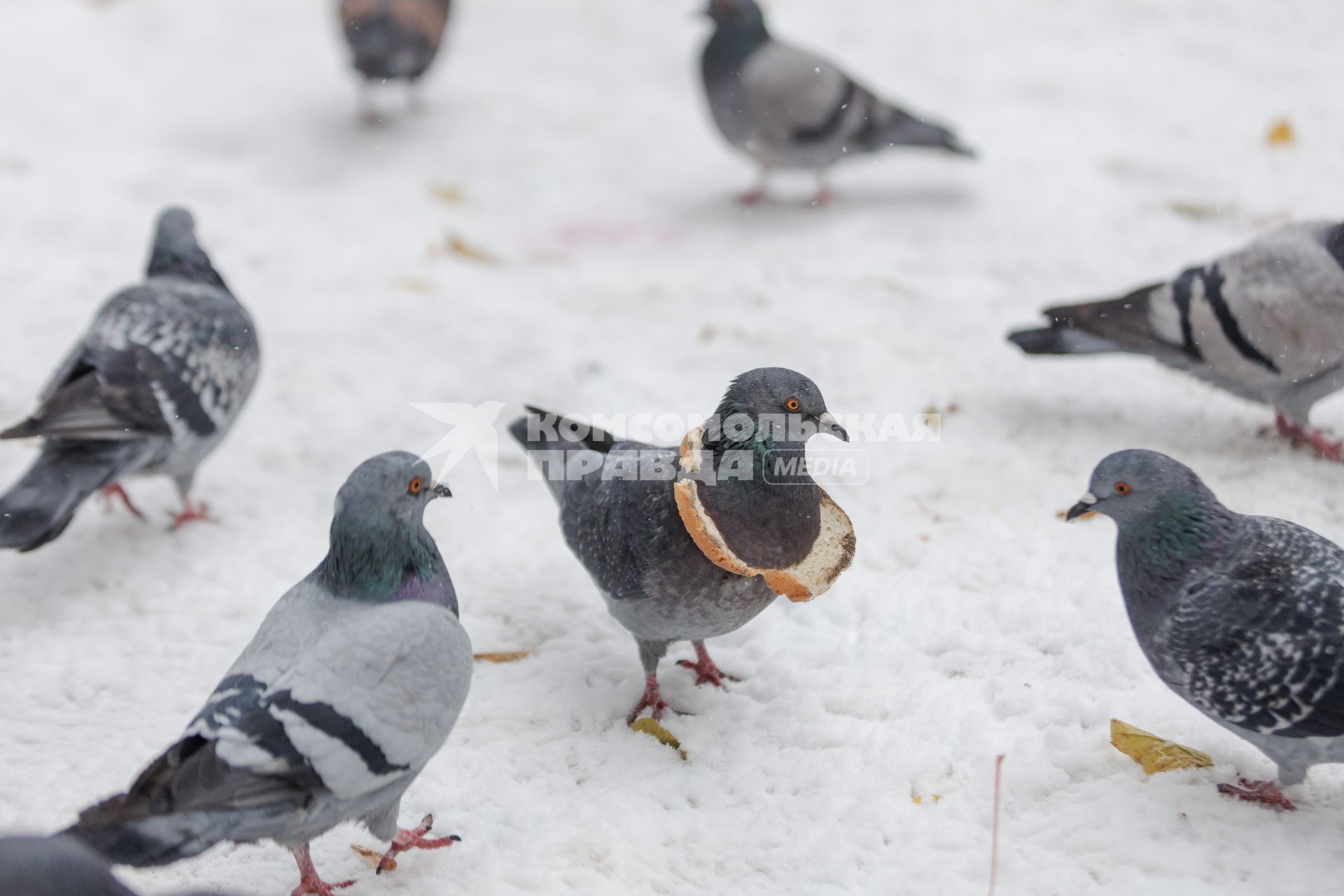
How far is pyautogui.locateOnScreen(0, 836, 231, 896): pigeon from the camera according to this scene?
6.07ft

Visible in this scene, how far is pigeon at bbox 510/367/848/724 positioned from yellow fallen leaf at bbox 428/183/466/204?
4.12 metres

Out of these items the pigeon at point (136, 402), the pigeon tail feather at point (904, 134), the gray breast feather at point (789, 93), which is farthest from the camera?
the pigeon tail feather at point (904, 134)

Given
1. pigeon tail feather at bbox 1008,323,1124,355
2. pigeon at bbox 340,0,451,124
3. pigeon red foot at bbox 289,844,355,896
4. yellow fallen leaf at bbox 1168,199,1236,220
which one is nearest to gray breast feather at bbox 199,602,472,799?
pigeon red foot at bbox 289,844,355,896

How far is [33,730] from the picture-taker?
10.6 ft

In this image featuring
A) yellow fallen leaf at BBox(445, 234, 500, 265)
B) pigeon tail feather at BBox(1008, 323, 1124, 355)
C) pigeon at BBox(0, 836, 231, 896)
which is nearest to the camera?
pigeon at BBox(0, 836, 231, 896)

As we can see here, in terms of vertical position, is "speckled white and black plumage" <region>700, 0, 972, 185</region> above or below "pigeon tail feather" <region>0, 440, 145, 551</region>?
above

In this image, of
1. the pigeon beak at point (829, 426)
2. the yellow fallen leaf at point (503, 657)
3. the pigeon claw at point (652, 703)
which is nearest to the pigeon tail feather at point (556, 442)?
the yellow fallen leaf at point (503, 657)

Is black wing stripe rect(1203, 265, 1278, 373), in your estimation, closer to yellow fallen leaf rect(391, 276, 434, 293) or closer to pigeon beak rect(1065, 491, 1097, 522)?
pigeon beak rect(1065, 491, 1097, 522)

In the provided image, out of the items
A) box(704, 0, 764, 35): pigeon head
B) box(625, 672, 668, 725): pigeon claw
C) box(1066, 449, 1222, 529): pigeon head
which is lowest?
box(625, 672, 668, 725): pigeon claw

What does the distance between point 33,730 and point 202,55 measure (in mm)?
6625

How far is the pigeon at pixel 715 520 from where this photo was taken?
2900 mm

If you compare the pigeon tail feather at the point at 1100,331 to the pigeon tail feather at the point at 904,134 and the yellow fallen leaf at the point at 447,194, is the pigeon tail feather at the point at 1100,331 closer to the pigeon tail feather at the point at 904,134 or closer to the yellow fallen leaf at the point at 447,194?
the pigeon tail feather at the point at 904,134

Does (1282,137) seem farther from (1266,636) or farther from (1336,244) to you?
(1266,636)

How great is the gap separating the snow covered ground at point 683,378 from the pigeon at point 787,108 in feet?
1.12
